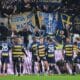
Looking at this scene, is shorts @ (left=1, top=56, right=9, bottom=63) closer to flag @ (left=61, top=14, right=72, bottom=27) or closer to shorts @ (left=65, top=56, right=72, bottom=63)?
shorts @ (left=65, top=56, right=72, bottom=63)

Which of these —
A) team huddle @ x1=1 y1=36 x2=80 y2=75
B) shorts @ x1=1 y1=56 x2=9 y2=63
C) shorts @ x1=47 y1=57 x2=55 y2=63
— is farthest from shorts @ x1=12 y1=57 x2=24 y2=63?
shorts @ x1=47 y1=57 x2=55 y2=63

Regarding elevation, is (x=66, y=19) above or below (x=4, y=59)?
above

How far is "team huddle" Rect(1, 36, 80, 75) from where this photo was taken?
1115 inches

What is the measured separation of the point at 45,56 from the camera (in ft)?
93.6

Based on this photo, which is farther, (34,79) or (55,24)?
(55,24)

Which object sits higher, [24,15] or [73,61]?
[24,15]

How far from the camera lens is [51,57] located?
2852 centimetres

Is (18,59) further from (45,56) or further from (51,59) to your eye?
(51,59)

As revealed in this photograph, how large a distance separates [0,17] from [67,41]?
3.08 metres

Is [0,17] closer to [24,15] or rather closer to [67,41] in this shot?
[24,15]

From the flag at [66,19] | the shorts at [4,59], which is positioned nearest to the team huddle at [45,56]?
the shorts at [4,59]

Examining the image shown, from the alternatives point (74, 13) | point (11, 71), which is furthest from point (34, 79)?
point (74, 13)

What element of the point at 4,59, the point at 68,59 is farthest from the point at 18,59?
the point at 68,59

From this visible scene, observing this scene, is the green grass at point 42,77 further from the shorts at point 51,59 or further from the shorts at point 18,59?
the shorts at point 51,59
